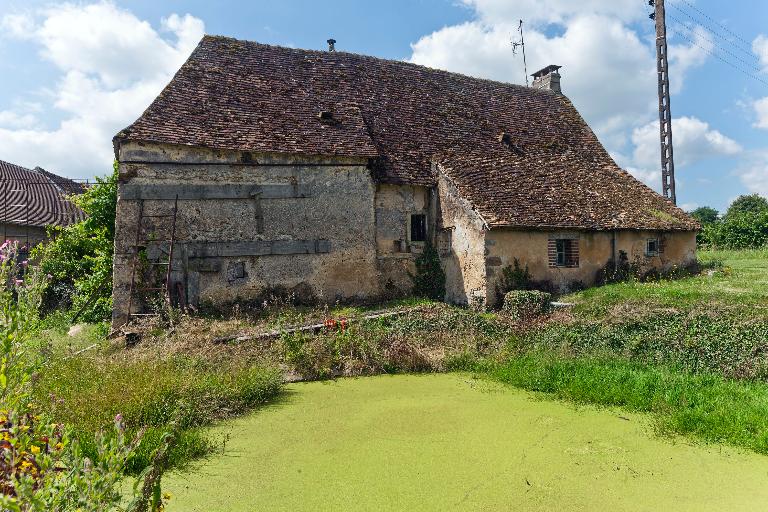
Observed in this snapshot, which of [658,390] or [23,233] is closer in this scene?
[658,390]

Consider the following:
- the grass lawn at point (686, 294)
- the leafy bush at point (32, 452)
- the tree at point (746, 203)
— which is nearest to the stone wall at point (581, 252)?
the grass lawn at point (686, 294)

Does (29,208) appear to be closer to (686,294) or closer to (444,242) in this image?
(444,242)

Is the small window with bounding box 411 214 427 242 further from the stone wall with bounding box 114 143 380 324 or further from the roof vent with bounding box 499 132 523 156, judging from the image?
the roof vent with bounding box 499 132 523 156

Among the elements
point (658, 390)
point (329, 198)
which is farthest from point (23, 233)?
point (658, 390)

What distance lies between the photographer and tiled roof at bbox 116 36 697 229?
12680 mm

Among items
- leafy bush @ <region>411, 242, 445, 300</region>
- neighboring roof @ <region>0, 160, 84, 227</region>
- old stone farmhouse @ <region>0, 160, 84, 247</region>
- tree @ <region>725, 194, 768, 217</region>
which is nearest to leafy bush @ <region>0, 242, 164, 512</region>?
leafy bush @ <region>411, 242, 445, 300</region>

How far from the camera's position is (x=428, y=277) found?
14.1 m

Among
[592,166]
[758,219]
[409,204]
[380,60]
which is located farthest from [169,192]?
[758,219]

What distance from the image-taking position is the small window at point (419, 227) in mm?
14305

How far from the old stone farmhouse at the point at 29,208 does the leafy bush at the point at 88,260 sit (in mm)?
4411

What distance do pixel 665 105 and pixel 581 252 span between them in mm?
10672

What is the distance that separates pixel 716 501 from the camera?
14.0 feet

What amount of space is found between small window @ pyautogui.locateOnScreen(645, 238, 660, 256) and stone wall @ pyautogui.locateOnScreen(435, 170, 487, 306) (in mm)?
5783

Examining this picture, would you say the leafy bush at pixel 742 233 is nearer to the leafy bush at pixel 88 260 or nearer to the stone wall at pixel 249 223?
the stone wall at pixel 249 223
